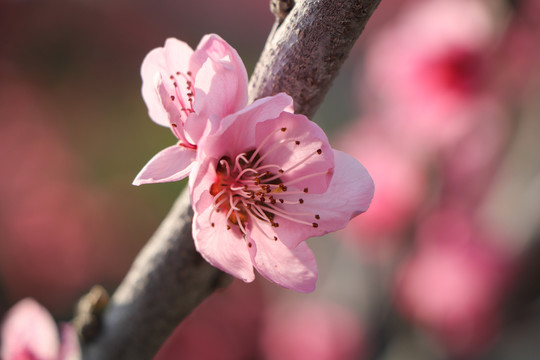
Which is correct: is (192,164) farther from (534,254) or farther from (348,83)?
(348,83)

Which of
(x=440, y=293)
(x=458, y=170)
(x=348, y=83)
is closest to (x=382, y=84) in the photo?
(x=458, y=170)

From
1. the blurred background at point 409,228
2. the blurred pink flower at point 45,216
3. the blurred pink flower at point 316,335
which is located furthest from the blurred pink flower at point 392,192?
the blurred pink flower at point 45,216

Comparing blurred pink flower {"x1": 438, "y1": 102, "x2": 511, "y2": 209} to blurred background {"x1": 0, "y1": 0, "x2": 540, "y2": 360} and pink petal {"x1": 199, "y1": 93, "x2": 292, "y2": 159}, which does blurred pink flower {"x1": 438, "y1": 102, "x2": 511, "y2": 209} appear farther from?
pink petal {"x1": 199, "y1": 93, "x2": 292, "y2": 159}

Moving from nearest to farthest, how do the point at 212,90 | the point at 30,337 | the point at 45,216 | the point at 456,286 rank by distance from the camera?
the point at 212,90
the point at 30,337
the point at 456,286
the point at 45,216

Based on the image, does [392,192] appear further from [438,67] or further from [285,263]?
[285,263]

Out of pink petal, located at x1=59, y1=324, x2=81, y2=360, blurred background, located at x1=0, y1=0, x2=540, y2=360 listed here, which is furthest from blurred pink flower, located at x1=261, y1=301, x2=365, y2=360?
pink petal, located at x1=59, y1=324, x2=81, y2=360

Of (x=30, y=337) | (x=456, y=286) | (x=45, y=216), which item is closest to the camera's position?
(x=30, y=337)

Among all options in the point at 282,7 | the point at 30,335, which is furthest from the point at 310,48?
the point at 30,335
